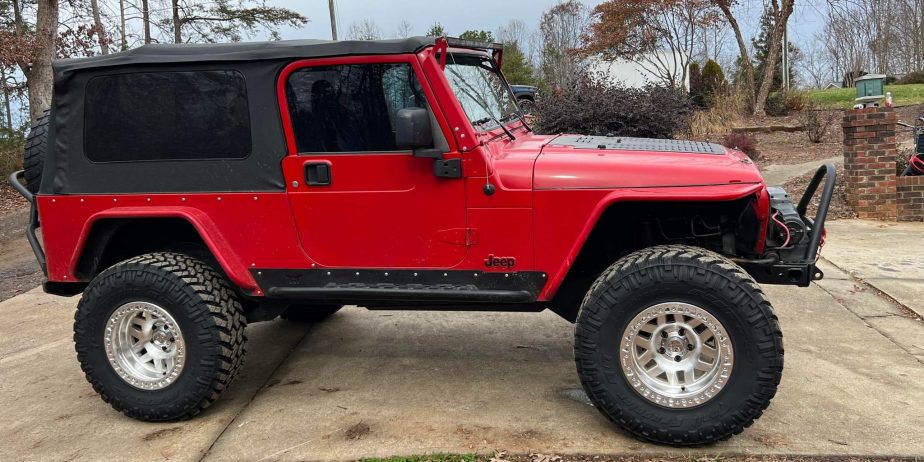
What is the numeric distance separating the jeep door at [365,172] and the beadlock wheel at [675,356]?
0.93 meters

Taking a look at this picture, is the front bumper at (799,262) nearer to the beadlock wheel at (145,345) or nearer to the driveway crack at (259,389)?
the driveway crack at (259,389)

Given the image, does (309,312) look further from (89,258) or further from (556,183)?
(556,183)

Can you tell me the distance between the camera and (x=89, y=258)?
12.2 ft

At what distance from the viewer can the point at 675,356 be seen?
3141 mm

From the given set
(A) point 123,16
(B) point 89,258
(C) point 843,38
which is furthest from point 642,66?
(C) point 843,38

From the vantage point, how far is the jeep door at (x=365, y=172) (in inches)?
130

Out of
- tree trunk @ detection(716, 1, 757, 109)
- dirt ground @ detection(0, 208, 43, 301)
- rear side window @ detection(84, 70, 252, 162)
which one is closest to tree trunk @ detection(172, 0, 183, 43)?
dirt ground @ detection(0, 208, 43, 301)

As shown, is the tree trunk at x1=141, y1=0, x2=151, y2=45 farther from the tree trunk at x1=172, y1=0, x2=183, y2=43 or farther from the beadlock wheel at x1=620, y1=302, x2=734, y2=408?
the beadlock wheel at x1=620, y1=302, x2=734, y2=408

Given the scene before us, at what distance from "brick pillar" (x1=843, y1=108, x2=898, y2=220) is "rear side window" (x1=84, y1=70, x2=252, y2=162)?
7006mm

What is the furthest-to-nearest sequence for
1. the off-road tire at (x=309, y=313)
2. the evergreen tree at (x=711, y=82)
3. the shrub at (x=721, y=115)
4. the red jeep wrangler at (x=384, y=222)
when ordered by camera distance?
1. the evergreen tree at (x=711, y=82)
2. the shrub at (x=721, y=115)
3. the off-road tire at (x=309, y=313)
4. the red jeep wrangler at (x=384, y=222)

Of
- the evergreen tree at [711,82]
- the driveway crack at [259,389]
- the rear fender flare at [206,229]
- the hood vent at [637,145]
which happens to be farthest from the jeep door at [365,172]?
the evergreen tree at [711,82]

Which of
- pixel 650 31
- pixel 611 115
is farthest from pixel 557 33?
pixel 611 115

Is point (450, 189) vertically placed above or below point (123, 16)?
below

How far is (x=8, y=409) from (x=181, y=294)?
137 centimetres
